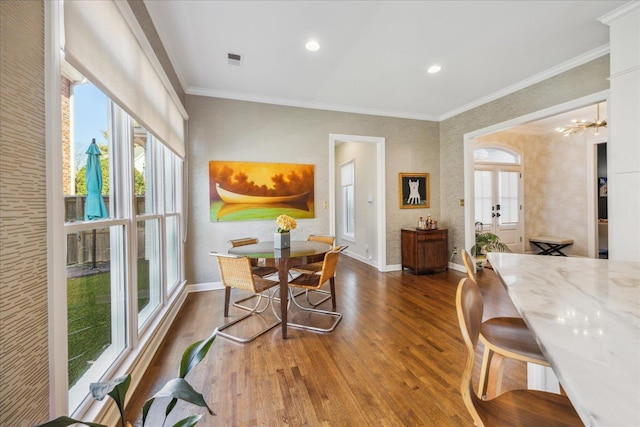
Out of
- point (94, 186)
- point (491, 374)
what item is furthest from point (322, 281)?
point (94, 186)

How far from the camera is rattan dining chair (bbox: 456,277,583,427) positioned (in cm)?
75

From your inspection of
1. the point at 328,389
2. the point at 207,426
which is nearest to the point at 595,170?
the point at 328,389

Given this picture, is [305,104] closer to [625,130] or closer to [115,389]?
[625,130]

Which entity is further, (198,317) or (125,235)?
(198,317)

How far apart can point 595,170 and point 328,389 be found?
22.4 feet

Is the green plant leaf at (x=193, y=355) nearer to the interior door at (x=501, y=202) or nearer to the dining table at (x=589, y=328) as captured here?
the dining table at (x=589, y=328)

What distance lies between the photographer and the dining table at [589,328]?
46cm

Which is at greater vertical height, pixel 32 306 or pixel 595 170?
pixel 595 170

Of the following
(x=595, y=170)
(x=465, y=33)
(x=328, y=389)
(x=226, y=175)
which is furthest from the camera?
(x=595, y=170)

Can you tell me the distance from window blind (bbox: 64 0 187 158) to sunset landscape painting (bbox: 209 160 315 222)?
4.44 ft

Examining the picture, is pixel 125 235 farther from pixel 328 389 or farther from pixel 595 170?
pixel 595 170

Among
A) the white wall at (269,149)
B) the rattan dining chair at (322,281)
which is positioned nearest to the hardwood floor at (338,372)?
the rattan dining chair at (322,281)

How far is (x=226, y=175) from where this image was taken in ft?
12.3

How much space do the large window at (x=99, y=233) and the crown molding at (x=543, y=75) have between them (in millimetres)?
4536
